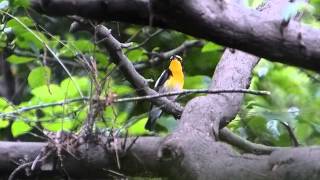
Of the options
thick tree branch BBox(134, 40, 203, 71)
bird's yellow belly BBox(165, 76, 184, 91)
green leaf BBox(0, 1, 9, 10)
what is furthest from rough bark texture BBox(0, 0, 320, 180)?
bird's yellow belly BBox(165, 76, 184, 91)

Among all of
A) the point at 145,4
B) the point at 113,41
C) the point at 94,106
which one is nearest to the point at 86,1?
the point at 145,4

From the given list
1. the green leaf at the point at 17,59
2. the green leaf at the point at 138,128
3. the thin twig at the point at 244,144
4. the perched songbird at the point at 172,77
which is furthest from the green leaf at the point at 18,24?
the perched songbird at the point at 172,77

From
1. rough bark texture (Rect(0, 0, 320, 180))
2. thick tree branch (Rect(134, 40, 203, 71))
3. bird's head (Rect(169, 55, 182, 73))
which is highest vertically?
rough bark texture (Rect(0, 0, 320, 180))

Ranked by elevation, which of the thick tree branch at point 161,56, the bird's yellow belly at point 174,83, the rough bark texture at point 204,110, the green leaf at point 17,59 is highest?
the rough bark texture at point 204,110

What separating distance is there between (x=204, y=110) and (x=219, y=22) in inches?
30.1

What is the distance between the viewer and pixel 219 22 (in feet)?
3.03

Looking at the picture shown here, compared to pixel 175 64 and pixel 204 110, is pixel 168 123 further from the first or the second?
pixel 175 64

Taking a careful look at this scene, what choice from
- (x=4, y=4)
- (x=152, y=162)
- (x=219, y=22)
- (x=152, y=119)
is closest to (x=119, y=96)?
(x=152, y=119)

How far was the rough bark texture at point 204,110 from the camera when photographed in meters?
0.92

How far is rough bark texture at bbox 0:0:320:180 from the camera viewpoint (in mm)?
916

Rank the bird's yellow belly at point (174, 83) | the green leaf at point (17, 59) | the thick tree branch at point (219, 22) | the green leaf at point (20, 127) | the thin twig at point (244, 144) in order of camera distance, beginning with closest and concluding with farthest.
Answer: the thick tree branch at point (219, 22) → the thin twig at point (244, 144) → the green leaf at point (20, 127) → the green leaf at point (17, 59) → the bird's yellow belly at point (174, 83)

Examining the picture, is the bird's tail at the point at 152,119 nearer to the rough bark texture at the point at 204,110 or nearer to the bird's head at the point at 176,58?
the rough bark texture at the point at 204,110

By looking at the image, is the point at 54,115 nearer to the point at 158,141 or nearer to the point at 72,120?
the point at 72,120

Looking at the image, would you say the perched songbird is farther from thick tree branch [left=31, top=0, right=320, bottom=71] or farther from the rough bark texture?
thick tree branch [left=31, top=0, right=320, bottom=71]
